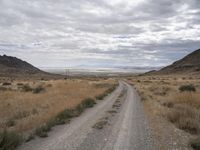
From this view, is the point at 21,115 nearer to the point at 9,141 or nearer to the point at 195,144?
the point at 9,141

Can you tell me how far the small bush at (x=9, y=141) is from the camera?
9.59 m

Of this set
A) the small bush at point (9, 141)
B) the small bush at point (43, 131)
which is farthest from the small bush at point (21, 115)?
the small bush at point (9, 141)

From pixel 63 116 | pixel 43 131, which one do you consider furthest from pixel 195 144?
pixel 63 116

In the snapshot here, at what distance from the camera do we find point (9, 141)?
9930mm

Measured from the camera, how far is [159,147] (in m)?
10.3

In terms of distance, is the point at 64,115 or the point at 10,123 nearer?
the point at 10,123

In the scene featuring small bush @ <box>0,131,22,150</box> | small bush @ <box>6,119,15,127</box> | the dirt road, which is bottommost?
the dirt road

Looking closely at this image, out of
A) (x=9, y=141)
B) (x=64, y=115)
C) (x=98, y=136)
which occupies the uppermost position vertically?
(x=9, y=141)

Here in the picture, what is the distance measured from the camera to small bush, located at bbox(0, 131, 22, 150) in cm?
959

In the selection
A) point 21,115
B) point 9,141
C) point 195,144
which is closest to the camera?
point 9,141

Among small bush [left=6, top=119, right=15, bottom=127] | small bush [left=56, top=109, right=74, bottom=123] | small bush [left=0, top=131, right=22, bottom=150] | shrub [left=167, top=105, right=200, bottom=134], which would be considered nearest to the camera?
small bush [left=0, top=131, right=22, bottom=150]

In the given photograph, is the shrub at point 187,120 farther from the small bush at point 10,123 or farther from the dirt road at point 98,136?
the small bush at point 10,123

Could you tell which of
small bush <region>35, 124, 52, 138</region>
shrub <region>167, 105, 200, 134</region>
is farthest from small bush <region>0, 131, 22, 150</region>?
shrub <region>167, 105, 200, 134</region>

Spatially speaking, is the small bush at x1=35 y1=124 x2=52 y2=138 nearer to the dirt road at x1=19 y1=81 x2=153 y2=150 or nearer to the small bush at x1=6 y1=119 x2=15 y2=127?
the dirt road at x1=19 y1=81 x2=153 y2=150
